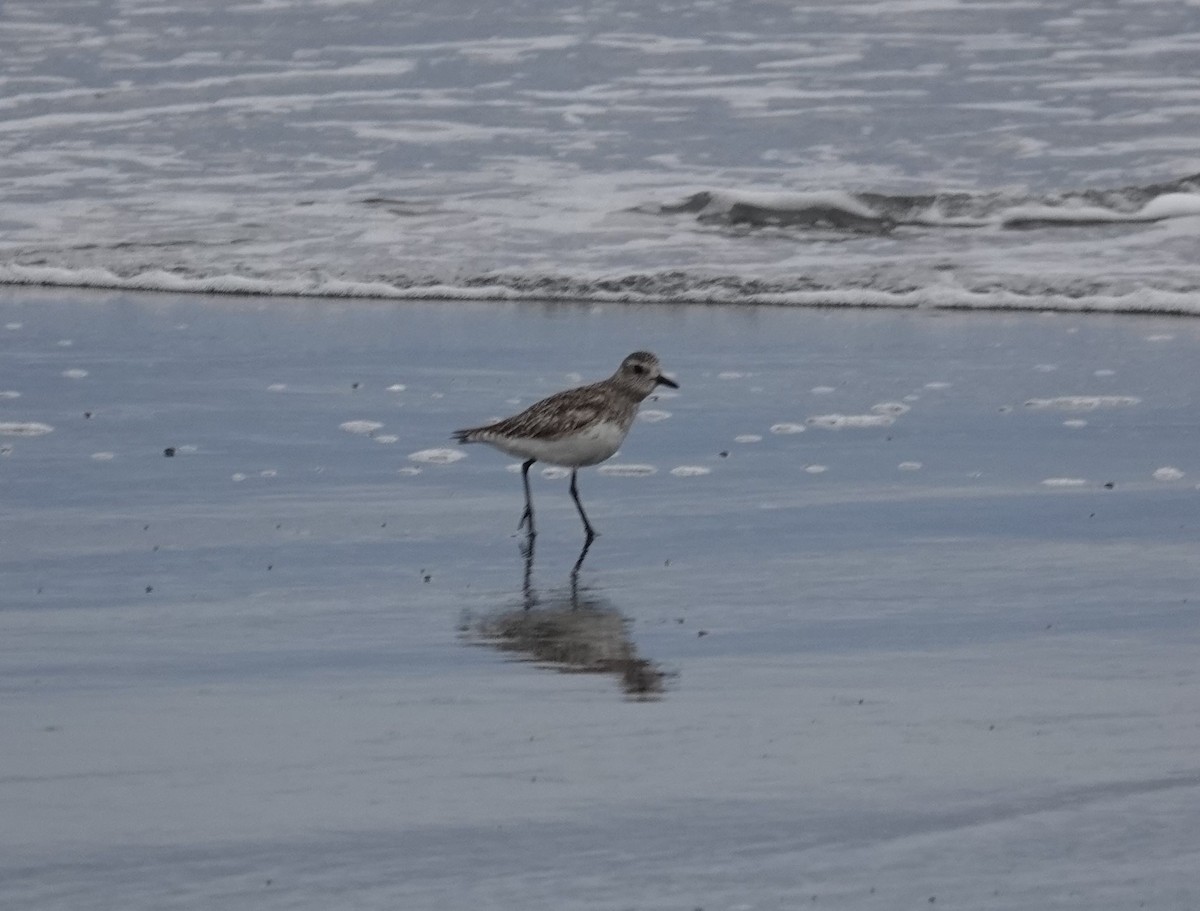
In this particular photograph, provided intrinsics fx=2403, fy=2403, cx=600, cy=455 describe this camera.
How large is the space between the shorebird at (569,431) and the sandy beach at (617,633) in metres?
0.17

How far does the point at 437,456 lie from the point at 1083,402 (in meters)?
2.65

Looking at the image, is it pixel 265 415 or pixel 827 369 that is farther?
pixel 827 369

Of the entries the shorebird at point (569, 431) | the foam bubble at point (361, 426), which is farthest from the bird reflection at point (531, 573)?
the foam bubble at point (361, 426)

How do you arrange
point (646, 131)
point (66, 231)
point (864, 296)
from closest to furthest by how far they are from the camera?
point (864, 296)
point (66, 231)
point (646, 131)

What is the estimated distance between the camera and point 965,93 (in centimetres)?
1961

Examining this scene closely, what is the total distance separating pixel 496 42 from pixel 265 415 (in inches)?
538

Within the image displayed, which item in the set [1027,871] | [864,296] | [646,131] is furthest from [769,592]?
[646,131]

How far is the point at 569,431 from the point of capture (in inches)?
294

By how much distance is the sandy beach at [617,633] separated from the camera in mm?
4000

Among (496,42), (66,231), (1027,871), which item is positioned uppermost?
(496,42)

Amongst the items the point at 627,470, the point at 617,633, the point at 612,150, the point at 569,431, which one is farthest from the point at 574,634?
the point at 612,150

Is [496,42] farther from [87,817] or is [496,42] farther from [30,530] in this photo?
[87,817]

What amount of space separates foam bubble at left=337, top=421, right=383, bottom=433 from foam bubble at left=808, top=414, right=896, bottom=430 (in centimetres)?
162

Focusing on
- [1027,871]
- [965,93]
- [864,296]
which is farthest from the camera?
[965,93]
